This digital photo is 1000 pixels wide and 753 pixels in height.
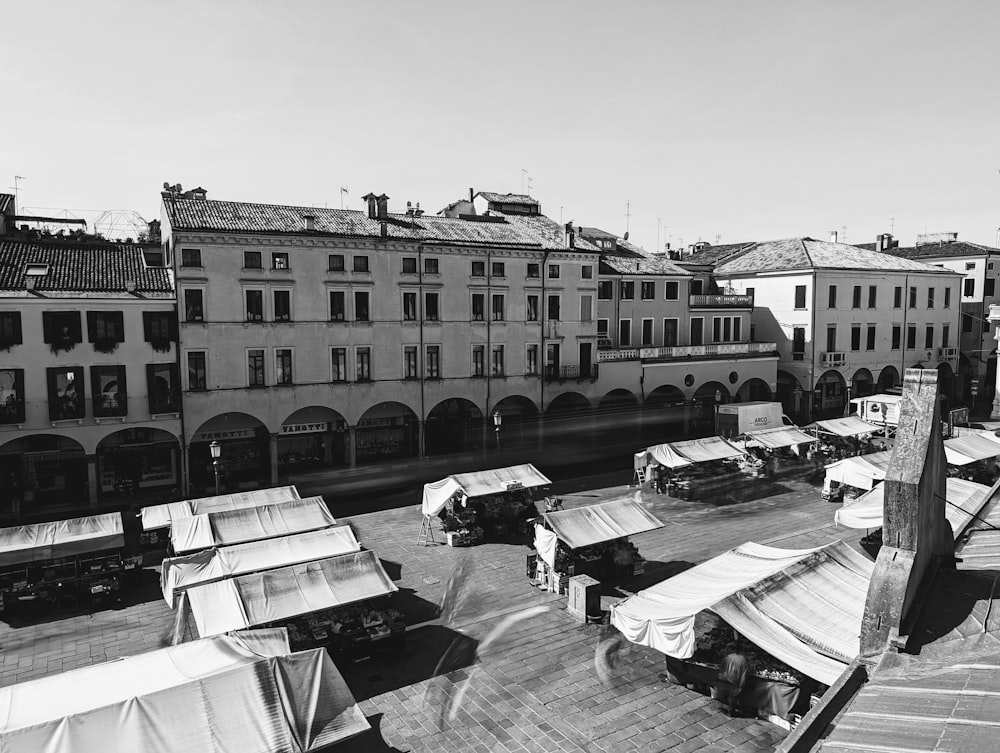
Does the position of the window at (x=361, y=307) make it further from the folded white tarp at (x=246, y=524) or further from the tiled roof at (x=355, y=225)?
the folded white tarp at (x=246, y=524)

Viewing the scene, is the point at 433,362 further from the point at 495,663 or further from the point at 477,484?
the point at 495,663

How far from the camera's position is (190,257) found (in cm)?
3272

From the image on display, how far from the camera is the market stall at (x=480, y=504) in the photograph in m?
27.5

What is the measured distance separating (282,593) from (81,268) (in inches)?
876

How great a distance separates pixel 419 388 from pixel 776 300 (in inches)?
1151

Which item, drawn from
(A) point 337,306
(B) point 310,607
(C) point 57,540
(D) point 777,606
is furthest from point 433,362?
(D) point 777,606

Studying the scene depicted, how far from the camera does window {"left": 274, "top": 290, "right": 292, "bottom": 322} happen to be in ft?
114

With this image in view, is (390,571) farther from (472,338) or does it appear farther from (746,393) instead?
(746,393)

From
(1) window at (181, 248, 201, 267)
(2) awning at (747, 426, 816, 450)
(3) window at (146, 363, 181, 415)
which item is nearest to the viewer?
(3) window at (146, 363, 181, 415)

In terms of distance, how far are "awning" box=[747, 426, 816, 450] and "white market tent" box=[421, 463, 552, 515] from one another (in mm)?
15082

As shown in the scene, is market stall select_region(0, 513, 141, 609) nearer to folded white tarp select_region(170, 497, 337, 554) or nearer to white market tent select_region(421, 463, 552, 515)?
folded white tarp select_region(170, 497, 337, 554)

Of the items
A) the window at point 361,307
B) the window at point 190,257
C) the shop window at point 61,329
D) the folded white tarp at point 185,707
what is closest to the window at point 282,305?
the window at point 361,307

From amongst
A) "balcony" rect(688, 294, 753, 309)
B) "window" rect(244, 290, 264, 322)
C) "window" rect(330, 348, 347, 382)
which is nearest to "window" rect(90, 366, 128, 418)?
"window" rect(244, 290, 264, 322)

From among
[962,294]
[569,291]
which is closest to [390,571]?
[569,291]
